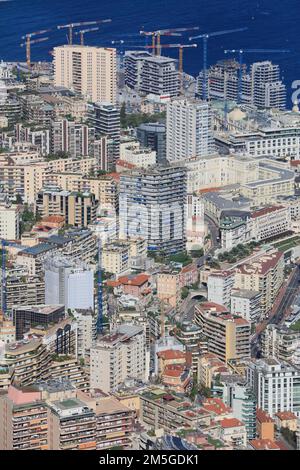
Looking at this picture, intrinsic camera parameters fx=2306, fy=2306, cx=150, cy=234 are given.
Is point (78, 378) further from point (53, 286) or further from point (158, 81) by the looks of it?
point (158, 81)

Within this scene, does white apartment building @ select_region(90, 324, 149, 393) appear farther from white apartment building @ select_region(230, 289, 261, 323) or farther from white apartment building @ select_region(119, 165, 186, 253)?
white apartment building @ select_region(119, 165, 186, 253)

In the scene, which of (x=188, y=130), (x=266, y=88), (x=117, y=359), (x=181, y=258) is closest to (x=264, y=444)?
(x=117, y=359)

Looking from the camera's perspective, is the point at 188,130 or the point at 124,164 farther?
the point at 188,130

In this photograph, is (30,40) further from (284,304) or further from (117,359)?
(117,359)

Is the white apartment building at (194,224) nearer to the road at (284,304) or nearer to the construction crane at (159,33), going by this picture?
the road at (284,304)

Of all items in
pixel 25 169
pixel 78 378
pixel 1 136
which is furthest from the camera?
pixel 1 136
